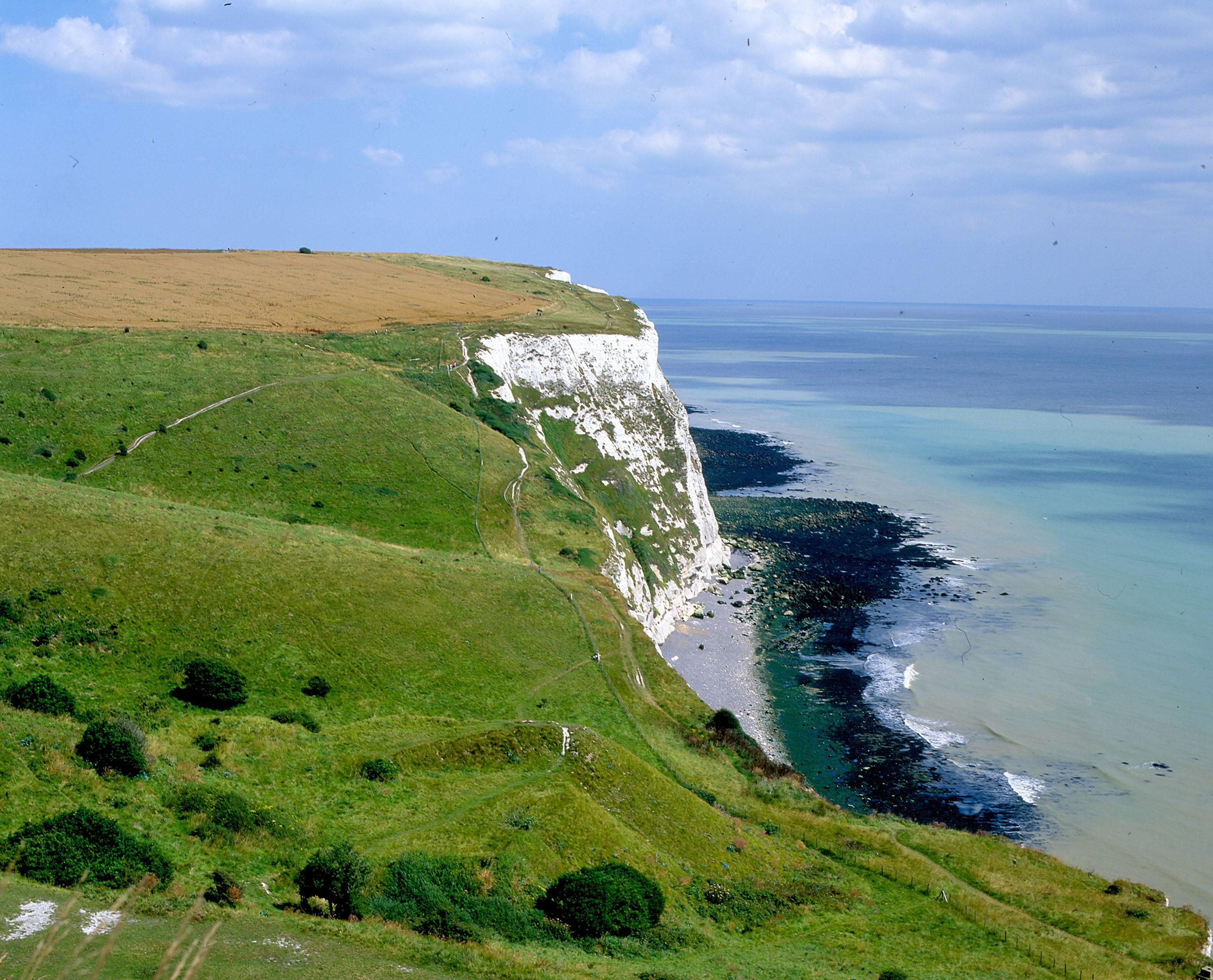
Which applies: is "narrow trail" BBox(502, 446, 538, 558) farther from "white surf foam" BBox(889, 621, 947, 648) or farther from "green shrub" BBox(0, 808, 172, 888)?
"green shrub" BBox(0, 808, 172, 888)

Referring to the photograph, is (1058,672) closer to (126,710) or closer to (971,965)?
(971,965)

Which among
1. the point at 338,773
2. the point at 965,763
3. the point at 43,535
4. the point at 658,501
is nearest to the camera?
the point at 338,773

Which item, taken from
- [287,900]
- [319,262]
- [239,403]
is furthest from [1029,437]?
[287,900]

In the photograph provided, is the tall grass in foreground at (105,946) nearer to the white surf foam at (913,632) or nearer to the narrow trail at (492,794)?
the narrow trail at (492,794)

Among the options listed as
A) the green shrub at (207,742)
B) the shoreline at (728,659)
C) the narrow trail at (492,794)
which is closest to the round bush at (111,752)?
the green shrub at (207,742)

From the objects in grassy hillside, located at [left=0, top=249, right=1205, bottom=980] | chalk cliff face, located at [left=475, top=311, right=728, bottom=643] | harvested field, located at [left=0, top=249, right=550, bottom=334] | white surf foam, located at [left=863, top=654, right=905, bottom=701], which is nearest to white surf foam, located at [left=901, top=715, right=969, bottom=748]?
white surf foam, located at [left=863, top=654, right=905, bottom=701]

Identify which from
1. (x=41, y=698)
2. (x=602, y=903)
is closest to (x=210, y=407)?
(x=41, y=698)
